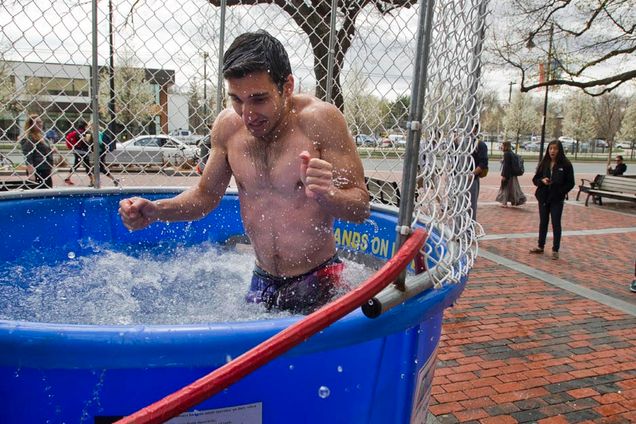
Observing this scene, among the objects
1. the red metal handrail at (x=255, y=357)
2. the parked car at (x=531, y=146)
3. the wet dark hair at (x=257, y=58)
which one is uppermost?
the parked car at (x=531, y=146)

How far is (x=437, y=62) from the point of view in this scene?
4.56 feet

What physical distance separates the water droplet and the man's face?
100 centimetres

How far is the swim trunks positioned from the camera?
7.10 feet

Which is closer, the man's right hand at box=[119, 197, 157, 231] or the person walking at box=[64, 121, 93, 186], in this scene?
the man's right hand at box=[119, 197, 157, 231]

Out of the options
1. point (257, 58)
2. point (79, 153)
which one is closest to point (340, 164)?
point (257, 58)

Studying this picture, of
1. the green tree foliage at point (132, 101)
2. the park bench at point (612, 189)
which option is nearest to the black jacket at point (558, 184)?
the green tree foliage at point (132, 101)

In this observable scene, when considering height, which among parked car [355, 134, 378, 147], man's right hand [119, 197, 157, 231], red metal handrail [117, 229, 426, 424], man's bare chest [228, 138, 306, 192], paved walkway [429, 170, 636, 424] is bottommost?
paved walkway [429, 170, 636, 424]

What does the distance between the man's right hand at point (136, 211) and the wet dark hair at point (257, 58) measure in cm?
59

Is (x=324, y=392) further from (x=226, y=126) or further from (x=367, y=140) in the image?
(x=367, y=140)

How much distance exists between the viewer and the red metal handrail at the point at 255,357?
0.97 metres

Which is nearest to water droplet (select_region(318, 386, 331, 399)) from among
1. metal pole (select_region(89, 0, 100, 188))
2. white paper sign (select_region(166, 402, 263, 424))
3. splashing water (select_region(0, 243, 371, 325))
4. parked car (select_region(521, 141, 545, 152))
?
white paper sign (select_region(166, 402, 263, 424))

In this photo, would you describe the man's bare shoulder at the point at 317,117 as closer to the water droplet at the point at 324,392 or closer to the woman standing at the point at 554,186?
the water droplet at the point at 324,392

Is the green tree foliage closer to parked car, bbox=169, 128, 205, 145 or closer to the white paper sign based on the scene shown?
parked car, bbox=169, 128, 205, 145

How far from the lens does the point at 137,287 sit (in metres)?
2.88
